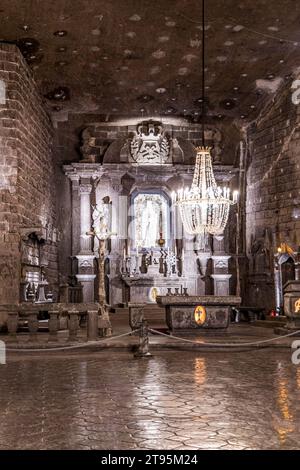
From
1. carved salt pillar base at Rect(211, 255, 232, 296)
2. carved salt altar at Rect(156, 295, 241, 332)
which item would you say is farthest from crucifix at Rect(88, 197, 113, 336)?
carved salt pillar base at Rect(211, 255, 232, 296)

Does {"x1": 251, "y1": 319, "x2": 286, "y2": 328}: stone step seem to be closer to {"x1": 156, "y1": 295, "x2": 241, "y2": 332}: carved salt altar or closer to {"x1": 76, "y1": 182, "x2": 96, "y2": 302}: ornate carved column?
{"x1": 156, "y1": 295, "x2": 241, "y2": 332}: carved salt altar

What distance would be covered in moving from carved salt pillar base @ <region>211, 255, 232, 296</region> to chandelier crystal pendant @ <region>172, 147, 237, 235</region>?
7450mm

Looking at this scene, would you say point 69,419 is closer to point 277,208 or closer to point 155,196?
point 277,208

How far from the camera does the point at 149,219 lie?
55.0 feet

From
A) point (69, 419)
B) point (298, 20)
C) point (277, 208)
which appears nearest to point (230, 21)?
point (298, 20)

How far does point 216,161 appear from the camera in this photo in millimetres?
17016

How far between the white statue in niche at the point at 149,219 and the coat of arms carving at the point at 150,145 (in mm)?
1054

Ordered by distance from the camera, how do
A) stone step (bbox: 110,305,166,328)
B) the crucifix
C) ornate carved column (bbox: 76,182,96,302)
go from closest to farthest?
the crucifix, stone step (bbox: 110,305,166,328), ornate carved column (bbox: 76,182,96,302)

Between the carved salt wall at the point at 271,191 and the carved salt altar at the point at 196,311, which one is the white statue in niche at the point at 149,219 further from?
the carved salt altar at the point at 196,311

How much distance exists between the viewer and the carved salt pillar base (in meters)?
16.5

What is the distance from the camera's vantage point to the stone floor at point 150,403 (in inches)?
149

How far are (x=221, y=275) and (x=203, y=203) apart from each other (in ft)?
26.0

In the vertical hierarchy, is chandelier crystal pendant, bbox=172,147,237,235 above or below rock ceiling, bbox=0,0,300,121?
below

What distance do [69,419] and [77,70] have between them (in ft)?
35.9
